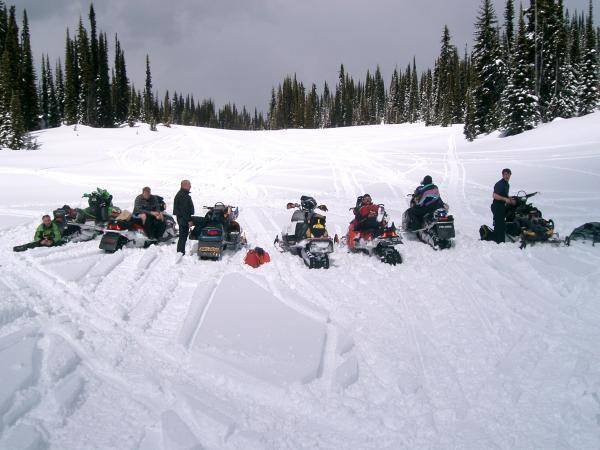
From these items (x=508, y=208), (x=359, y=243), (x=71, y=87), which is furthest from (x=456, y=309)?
(x=71, y=87)

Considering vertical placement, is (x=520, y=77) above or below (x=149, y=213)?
above

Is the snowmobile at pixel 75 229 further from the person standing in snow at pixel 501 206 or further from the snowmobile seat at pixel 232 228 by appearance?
the person standing in snow at pixel 501 206

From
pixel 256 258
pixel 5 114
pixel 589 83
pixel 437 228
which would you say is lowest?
pixel 256 258

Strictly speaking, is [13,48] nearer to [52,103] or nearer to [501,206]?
→ [52,103]

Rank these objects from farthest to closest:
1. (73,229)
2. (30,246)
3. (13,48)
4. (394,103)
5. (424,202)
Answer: (394,103), (13,48), (73,229), (424,202), (30,246)

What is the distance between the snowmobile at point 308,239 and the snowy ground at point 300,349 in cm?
29

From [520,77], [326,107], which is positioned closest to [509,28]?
[520,77]

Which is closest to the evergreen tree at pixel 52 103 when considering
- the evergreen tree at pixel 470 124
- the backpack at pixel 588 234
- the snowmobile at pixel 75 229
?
the evergreen tree at pixel 470 124

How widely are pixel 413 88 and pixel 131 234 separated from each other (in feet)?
244

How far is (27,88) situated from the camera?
47812mm

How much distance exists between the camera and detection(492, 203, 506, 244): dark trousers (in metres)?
9.47

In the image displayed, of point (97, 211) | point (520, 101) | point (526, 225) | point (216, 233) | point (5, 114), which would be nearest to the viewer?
point (216, 233)

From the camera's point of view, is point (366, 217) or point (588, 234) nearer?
point (366, 217)

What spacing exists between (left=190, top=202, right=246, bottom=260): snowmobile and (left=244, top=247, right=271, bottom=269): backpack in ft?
2.15
